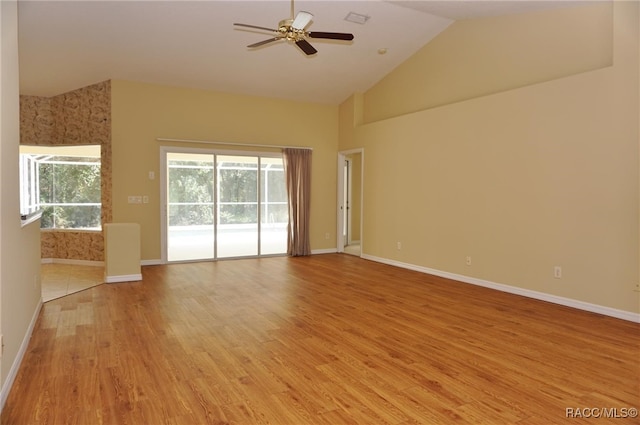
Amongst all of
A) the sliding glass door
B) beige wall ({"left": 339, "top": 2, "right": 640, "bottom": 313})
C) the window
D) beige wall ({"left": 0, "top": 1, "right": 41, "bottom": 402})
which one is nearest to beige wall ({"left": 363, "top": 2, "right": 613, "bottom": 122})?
beige wall ({"left": 339, "top": 2, "right": 640, "bottom": 313})

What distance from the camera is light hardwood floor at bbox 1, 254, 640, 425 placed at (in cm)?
234

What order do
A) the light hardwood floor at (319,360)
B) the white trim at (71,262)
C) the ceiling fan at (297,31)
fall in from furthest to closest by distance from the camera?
the white trim at (71,262), the ceiling fan at (297,31), the light hardwood floor at (319,360)

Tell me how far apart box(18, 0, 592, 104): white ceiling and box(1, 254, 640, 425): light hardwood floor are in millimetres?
3442

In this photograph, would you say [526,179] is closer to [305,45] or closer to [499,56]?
[499,56]

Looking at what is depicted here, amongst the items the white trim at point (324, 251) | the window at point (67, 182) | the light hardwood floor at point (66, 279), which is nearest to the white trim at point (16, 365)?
the light hardwood floor at point (66, 279)

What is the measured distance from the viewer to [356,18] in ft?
18.2

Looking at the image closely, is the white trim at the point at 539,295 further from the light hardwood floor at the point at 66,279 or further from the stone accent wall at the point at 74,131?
the stone accent wall at the point at 74,131

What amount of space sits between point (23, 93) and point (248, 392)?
24.0 ft

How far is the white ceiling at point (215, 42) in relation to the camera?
195 inches

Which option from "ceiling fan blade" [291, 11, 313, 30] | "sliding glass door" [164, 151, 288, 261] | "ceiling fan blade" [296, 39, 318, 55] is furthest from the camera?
"sliding glass door" [164, 151, 288, 261]

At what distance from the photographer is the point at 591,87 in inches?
171

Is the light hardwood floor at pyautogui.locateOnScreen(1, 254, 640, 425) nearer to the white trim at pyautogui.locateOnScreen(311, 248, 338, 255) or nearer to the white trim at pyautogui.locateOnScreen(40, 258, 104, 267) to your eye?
the white trim at pyautogui.locateOnScreen(40, 258, 104, 267)

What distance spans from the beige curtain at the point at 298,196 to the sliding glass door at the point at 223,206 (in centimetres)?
17

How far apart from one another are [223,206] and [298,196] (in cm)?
154
